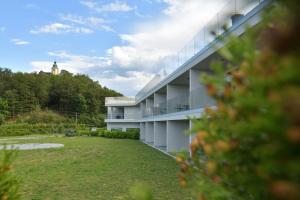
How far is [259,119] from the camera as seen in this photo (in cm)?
108

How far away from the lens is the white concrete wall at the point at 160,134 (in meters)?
25.0

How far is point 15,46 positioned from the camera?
51.6m

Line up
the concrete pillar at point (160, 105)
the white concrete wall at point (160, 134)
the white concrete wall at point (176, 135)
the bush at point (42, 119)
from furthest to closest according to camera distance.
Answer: the bush at point (42, 119), the white concrete wall at point (160, 134), the concrete pillar at point (160, 105), the white concrete wall at point (176, 135)

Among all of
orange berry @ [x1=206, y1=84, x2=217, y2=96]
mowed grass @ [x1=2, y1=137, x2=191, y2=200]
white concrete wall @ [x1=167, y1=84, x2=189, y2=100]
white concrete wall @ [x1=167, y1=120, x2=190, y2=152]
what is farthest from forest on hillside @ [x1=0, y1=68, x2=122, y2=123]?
orange berry @ [x1=206, y1=84, x2=217, y2=96]

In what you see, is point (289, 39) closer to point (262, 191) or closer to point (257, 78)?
point (257, 78)

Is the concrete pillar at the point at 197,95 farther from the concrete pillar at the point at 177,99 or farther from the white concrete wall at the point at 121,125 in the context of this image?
the white concrete wall at the point at 121,125

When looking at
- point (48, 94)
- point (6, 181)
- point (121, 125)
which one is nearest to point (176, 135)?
point (6, 181)

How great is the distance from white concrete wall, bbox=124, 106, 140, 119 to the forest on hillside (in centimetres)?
3139

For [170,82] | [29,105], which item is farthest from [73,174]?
[29,105]

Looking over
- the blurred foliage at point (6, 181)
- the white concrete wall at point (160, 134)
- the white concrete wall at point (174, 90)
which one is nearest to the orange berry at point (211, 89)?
the blurred foliage at point (6, 181)

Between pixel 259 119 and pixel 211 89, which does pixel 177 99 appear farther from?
pixel 259 119

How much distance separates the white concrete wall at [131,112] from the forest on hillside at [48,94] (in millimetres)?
31395

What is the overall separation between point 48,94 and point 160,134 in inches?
2345

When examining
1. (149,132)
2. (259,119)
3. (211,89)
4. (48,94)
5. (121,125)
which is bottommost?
(149,132)
